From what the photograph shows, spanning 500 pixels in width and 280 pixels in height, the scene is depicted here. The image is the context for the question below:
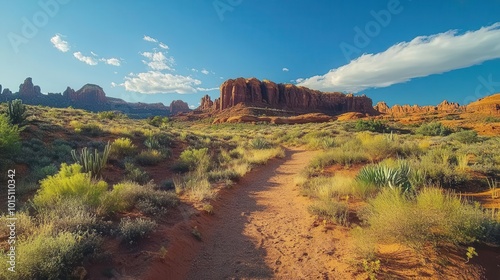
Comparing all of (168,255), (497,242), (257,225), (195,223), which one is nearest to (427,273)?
(497,242)

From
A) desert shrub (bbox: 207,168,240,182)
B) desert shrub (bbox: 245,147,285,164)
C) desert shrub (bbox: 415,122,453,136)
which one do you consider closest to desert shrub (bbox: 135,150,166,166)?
desert shrub (bbox: 207,168,240,182)

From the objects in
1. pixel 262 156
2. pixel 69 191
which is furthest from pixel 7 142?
pixel 262 156

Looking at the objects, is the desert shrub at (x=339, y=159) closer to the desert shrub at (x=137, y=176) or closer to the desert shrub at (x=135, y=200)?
the desert shrub at (x=135, y=200)

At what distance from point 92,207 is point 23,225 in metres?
1.16

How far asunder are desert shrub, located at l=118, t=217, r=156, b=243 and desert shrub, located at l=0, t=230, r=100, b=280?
838 mm

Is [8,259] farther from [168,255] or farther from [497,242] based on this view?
Result: [497,242]

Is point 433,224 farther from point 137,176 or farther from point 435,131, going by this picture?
point 435,131

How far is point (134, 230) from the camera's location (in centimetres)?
460

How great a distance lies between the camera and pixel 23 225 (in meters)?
4.14

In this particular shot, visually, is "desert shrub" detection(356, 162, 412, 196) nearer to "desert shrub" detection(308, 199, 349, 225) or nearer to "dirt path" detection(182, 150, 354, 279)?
"desert shrub" detection(308, 199, 349, 225)

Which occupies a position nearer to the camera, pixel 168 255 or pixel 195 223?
pixel 168 255

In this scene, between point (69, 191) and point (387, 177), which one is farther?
point (387, 177)

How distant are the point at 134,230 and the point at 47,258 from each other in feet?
4.83

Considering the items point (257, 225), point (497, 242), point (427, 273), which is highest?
point (497, 242)
